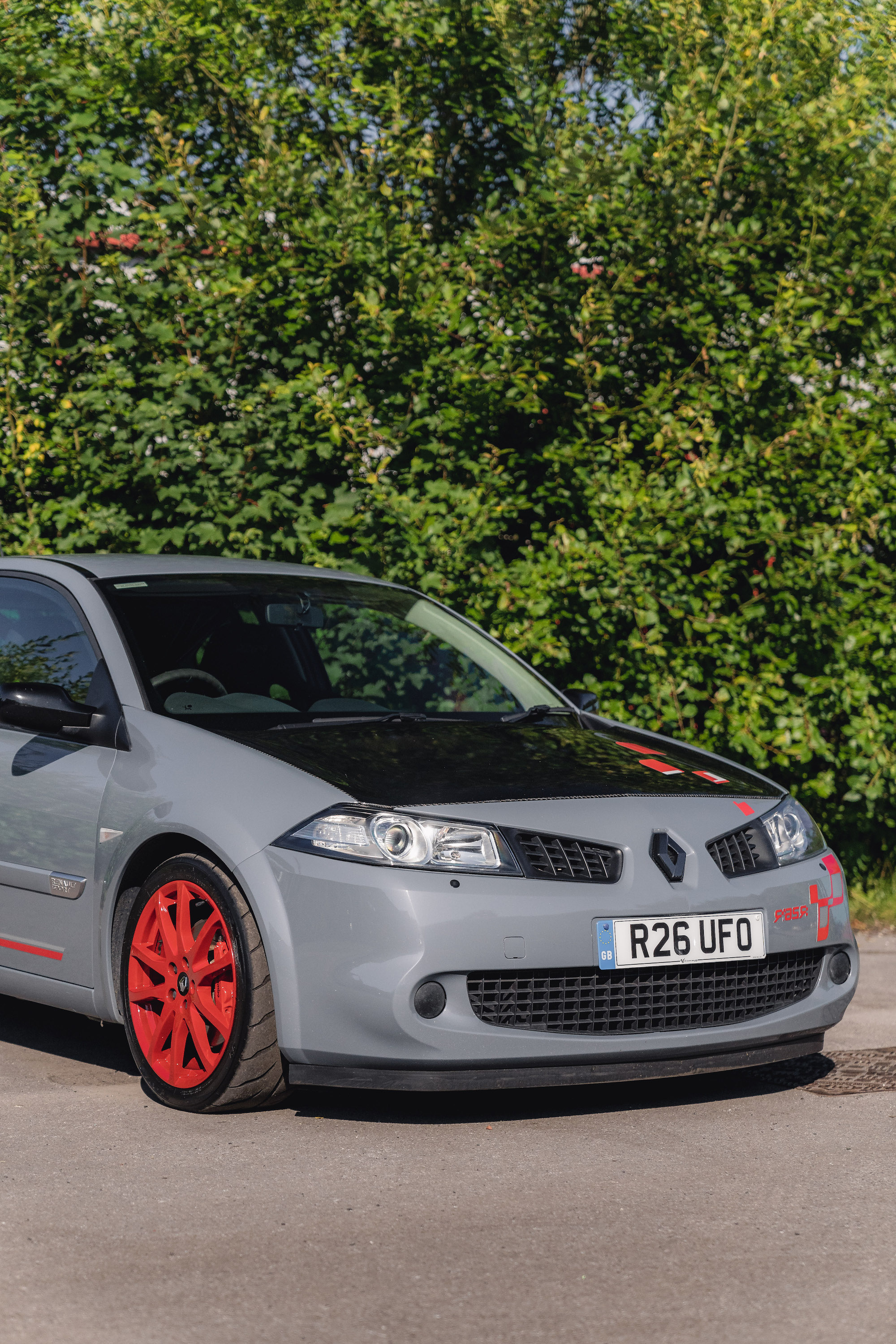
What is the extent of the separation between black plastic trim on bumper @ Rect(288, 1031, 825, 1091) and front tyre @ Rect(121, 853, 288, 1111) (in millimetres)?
145

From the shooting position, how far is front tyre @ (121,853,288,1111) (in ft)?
13.6

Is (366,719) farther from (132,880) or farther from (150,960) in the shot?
(150,960)

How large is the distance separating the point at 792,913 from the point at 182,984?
1.67 metres

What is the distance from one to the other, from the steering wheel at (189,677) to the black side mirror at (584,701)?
1.29 meters

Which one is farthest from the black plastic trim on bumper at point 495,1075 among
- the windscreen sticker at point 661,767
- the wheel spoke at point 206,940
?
the windscreen sticker at point 661,767

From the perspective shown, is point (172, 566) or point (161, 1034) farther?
point (172, 566)

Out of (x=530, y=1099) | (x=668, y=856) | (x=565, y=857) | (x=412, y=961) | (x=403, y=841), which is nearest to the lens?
(x=412, y=961)

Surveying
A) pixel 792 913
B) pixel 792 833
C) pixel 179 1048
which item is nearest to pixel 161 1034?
pixel 179 1048

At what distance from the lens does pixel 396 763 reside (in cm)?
444

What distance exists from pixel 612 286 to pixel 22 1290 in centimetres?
562

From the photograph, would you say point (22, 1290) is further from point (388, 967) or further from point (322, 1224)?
point (388, 967)

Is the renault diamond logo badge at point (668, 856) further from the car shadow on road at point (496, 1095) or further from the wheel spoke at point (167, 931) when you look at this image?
the wheel spoke at point (167, 931)

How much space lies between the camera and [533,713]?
5414 millimetres

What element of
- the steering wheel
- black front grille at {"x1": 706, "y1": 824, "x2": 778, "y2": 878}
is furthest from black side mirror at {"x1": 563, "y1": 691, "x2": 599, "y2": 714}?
the steering wheel
